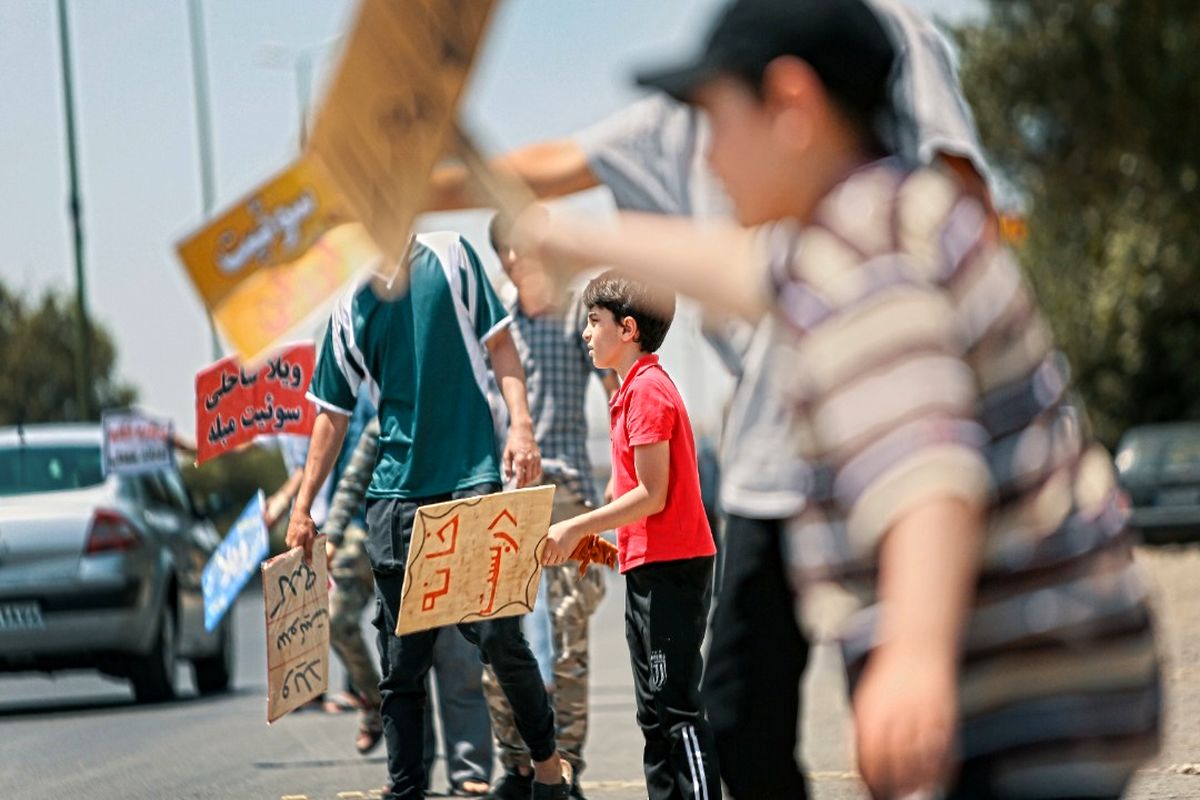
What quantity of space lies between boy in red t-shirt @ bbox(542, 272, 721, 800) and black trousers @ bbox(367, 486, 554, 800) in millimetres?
529

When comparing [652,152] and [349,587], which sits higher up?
[652,152]

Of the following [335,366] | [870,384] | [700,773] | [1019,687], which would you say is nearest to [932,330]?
[870,384]

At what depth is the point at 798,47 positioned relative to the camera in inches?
99.0

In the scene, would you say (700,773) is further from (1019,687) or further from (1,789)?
(1,789)

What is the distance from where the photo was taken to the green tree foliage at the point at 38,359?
6631 cm

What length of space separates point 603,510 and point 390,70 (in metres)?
3.31

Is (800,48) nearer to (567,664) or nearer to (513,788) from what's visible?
(513,788)

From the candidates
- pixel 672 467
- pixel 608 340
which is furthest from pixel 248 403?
pixel 672 467

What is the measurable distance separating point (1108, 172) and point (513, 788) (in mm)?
23783

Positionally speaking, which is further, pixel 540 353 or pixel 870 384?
pixel 540 353

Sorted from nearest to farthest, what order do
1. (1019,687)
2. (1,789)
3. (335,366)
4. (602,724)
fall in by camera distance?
(1019,687) < (335,366) < (1,789) < (602,724)

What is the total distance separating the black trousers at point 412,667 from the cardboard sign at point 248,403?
5.19 feet

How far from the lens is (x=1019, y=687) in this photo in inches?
98.2

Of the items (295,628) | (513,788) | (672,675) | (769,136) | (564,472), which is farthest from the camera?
(564,472)
